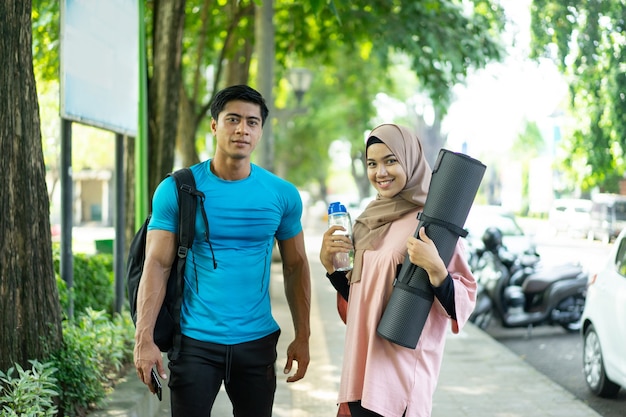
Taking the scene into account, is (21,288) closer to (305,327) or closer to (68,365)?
(68,365)

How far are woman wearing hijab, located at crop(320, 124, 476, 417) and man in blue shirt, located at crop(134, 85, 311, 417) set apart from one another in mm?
324

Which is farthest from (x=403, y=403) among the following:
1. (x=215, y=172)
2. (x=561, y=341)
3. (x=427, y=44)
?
(x=427, y=44)

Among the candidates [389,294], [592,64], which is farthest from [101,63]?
[592,64]

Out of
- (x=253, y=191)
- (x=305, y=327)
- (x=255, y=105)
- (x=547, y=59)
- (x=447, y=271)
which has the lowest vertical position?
(x=305, y=327)

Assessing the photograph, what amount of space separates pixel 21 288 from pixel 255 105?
1.98 meters

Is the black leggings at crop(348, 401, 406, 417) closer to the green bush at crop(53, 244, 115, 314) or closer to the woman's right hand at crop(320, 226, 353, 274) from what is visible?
the woman's right hand at crop(320, 226, 353, 274)

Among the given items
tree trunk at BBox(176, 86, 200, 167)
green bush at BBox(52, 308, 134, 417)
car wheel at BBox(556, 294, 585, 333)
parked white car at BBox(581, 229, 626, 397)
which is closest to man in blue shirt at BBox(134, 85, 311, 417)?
green bush at BBox(52, 308, 134, 417)

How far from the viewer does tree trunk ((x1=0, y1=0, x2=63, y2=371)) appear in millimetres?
4777

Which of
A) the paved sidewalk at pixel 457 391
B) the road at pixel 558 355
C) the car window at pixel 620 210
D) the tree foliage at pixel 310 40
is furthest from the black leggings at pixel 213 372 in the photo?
the car window at pixel 620 210

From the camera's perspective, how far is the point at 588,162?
1372cm

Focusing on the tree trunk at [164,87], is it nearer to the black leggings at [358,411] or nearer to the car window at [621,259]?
the car window at [621,259]

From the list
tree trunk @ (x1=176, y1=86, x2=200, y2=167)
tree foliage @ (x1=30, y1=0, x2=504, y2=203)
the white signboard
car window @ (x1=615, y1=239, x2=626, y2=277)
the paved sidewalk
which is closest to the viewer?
the paved sidewalk

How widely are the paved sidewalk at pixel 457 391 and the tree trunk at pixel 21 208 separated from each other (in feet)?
2.19

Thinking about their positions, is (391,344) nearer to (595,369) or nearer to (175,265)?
(175,265)
